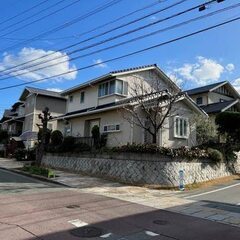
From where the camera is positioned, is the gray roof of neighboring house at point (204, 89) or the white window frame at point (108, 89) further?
the gray roof of neighboring house at point (204, 89)

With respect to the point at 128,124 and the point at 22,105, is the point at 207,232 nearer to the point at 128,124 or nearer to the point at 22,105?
the point at 128,124

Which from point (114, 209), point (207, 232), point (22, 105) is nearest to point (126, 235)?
point (207, 232)

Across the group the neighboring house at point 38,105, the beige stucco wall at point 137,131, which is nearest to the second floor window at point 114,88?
the beige stucco wall at point 137,131

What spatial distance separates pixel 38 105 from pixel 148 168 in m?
27.7

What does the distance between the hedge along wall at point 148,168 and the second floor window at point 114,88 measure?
238 inches

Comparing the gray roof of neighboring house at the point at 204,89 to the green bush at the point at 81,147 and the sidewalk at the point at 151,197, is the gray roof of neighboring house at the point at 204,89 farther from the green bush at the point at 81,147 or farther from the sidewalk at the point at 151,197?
the sidewalk at the point at 151,197

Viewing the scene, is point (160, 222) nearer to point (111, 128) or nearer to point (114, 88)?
point (111, 128)

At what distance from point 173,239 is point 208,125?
19914mm

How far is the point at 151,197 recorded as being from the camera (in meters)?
14.7

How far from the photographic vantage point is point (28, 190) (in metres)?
14.7

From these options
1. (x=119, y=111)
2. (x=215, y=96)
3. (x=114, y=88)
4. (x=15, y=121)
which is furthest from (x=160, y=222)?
(x=15, y=121)

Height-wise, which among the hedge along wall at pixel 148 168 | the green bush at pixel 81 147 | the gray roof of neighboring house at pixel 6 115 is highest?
the gray roof of neighboring house at pixel 6 115

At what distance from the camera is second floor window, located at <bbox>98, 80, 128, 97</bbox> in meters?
26.7

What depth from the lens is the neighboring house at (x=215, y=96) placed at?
36.6 m
